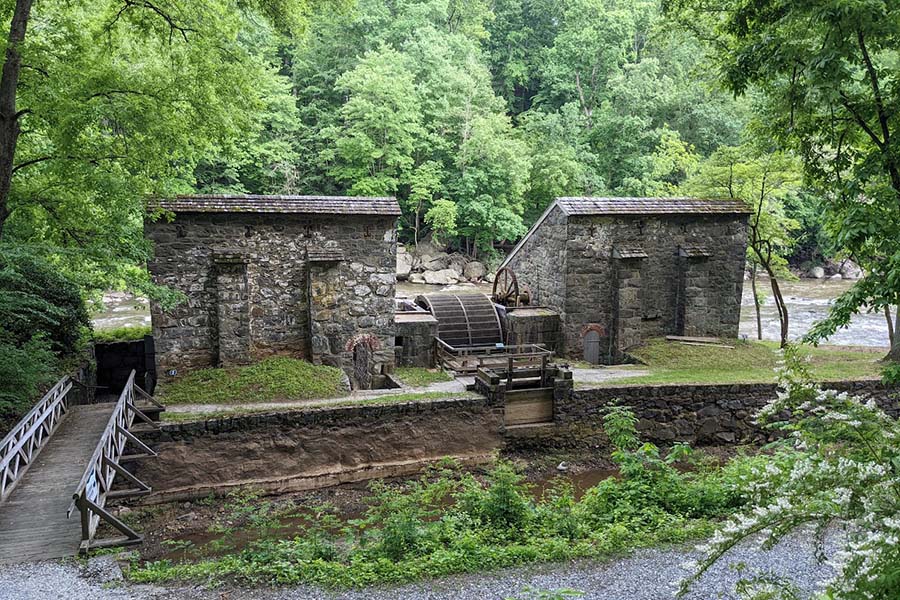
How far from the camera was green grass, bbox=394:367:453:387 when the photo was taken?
1409 centimetres

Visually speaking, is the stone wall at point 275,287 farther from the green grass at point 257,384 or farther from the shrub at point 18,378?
the shrub at point 18,378

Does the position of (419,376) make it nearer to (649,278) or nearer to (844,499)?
(649,278)

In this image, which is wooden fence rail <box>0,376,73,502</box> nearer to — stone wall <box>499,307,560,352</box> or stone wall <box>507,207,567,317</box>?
stone wall <box>499,307,560,352</box>

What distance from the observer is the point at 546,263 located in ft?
56.6

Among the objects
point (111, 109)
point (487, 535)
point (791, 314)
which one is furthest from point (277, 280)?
point (791, 314)

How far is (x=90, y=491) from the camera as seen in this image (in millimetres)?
7746

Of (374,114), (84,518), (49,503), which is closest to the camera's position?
(84,518)

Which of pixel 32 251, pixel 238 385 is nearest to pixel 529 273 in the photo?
pixel 238 385

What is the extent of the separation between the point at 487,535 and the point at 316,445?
4857mm

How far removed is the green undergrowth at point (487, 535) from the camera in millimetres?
6605

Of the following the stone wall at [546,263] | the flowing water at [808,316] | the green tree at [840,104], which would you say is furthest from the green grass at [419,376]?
the flowing water at [808,316]

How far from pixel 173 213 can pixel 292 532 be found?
6.16m

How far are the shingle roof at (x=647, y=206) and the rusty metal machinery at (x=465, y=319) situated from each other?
3.26m

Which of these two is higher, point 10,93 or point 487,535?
point 10,93
